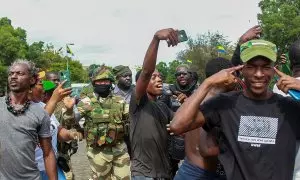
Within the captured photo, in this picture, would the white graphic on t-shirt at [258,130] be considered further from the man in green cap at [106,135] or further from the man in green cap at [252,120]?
the man in green cap at [106,135]

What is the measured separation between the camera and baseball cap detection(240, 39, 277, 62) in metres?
3.17

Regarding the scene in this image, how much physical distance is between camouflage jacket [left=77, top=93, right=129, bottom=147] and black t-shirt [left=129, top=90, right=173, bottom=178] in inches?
65.4

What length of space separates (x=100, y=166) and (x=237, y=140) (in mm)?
3933

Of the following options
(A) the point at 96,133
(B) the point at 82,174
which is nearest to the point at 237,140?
(A) the point at 96,133

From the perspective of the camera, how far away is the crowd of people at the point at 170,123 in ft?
10.3

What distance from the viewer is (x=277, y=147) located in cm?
311

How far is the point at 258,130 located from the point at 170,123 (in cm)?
63

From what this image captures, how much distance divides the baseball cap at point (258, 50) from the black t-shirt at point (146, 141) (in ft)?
6.37

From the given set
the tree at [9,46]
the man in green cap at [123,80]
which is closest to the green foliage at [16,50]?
the tree at [9,46]

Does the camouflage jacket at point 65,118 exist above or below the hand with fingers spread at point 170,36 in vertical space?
below

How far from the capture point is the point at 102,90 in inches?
280

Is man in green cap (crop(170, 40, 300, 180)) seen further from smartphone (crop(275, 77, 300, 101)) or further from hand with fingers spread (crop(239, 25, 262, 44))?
hand with fingers spread (crop(239, 25, 262, 44))

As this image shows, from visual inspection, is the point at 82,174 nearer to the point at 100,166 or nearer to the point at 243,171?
the point at 100,166

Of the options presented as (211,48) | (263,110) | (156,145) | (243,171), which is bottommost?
(211,48)
